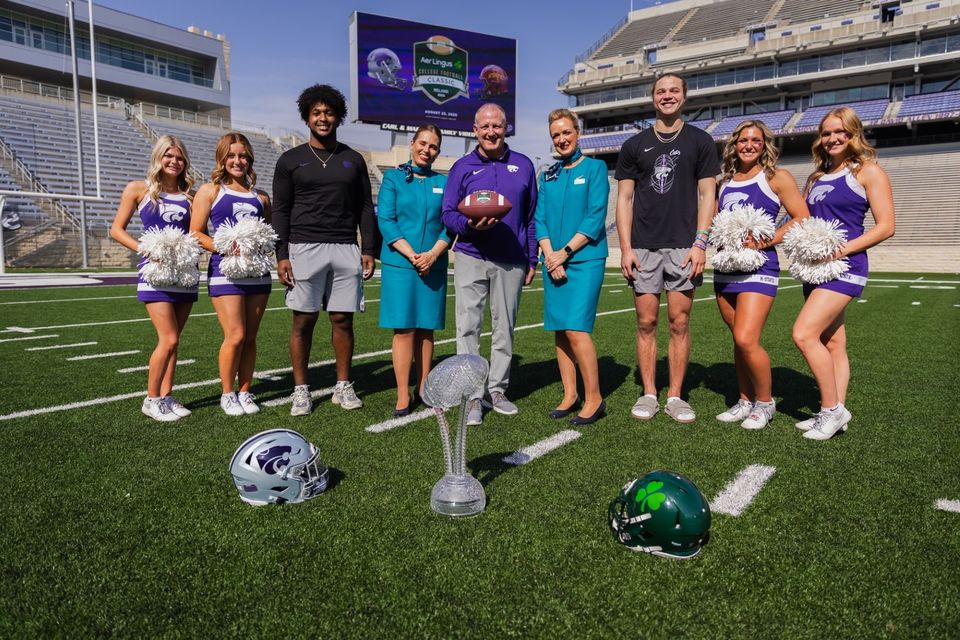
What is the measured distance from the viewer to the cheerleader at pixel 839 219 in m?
3.53

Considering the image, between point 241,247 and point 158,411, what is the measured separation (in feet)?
3.67

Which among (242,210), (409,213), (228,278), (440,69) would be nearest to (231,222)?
(242,210)

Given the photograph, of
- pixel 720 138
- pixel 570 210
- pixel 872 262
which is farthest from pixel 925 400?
pixel 720 138

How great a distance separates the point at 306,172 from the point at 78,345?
4.05 m

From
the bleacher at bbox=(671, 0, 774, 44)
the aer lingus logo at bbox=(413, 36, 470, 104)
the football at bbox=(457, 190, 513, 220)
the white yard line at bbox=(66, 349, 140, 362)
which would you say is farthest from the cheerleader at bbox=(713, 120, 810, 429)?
the bleacher at bbox=(671, 0, 774, 44)

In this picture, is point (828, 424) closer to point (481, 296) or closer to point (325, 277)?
point (481, 296)

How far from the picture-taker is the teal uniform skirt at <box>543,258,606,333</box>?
3.98 m

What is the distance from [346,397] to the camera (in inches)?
172

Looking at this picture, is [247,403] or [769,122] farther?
[769,122]

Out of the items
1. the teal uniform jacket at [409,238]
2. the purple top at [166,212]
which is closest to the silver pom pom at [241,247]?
the purple top at [166,212]

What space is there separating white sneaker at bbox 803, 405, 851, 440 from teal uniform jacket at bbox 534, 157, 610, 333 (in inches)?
53.6

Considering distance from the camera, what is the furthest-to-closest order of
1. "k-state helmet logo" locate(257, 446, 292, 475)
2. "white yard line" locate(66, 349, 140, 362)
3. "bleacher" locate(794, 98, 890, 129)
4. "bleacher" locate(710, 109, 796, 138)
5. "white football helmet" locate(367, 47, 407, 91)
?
1. "bleacher" locate(710, 109, 796, 138)
2. "bleacher" locate(794, 98, 890, 129)
3. "white football helmet" locate(367, 47, 407, 91)
4. "white yard line" locate(66, 349, 140, 362)
5. "k-state helmet logo" locate(257, 446, 292, 475)

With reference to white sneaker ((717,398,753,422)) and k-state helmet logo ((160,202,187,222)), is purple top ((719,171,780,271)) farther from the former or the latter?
k-state helmet logo ((160,202,187,222))

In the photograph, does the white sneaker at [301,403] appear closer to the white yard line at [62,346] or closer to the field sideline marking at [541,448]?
the field sideline marking at [541,448]
